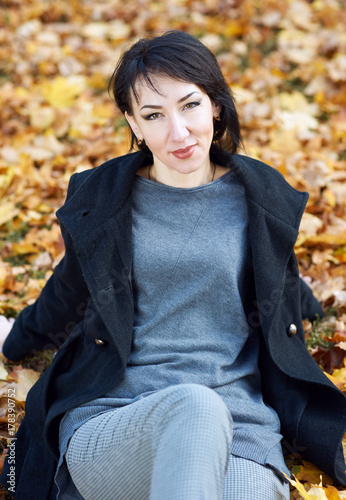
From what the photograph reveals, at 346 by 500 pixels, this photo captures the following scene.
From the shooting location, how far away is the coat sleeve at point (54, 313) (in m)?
2.30

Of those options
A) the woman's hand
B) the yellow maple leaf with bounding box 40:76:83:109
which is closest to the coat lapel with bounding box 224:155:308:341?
the woman's hand

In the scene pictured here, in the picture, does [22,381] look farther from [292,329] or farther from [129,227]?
[292,329]

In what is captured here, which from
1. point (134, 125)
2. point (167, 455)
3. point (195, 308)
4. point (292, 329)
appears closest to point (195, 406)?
point (167, 455)

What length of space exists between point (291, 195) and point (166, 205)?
52 cm

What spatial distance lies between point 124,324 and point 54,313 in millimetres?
515

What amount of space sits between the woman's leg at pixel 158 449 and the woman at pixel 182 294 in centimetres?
5

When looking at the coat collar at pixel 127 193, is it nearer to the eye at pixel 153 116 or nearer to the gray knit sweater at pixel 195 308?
the gray knit sweater at pixel 195 308

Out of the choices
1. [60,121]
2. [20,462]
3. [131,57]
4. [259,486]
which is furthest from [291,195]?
[60,121]

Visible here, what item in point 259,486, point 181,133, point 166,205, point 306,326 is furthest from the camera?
point 306,326

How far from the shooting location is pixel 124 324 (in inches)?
82.6

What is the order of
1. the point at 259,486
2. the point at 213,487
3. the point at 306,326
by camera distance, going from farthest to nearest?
the point at 306,326
the point at 259,486
the point at 213,487

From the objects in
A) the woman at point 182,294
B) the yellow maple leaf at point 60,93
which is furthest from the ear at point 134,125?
the yellow maple leaf at point 60,93

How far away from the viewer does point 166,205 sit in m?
2.21

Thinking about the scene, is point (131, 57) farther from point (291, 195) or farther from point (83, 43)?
point (83, 43)
